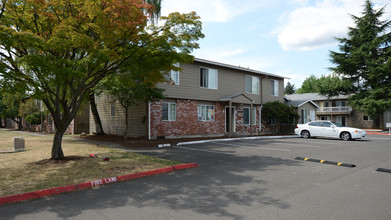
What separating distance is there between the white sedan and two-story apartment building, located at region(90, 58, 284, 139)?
431 centimetres

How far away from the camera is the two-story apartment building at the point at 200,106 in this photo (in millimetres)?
17984

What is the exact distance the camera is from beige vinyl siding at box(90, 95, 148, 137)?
59.1 feet

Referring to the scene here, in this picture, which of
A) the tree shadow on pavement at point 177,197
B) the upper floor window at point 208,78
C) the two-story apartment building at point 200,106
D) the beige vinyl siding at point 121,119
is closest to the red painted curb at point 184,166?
the tree shadow on pavement at point 177,197

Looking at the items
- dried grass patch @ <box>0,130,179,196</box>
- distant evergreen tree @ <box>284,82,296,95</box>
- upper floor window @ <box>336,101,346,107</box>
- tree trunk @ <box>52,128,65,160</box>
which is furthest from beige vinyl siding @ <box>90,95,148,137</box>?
distant evergreen tree @ <box>284,82,296,95</box>

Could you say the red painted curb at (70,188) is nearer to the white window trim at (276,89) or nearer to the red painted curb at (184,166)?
the red painted curb at (184,166)

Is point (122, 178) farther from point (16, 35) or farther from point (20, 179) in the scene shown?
point (16, 35)

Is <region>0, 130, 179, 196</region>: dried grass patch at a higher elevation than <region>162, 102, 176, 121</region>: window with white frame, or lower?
lower

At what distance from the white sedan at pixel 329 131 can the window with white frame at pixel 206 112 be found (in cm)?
739

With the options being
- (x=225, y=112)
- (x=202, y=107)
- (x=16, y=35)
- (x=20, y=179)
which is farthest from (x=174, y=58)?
(x=225, y=112)

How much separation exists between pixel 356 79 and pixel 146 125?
117 feet

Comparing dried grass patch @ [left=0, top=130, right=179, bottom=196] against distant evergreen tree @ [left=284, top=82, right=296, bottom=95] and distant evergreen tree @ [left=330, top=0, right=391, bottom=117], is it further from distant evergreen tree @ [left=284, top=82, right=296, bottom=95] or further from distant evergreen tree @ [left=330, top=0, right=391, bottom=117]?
distant evergreen tree @ [left=284, top=82, right=296, bottom=95]

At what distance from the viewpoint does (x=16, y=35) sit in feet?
23.8

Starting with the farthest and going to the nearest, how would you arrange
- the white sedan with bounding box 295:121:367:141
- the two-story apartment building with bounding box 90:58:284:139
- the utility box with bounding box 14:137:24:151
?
the white sedan with bounding box 295:121:367:141 → the two-story apartment building with bounding box 90:58:284:139 → the utility box with bounding box 14:137:24:151

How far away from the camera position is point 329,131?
2008 cm
